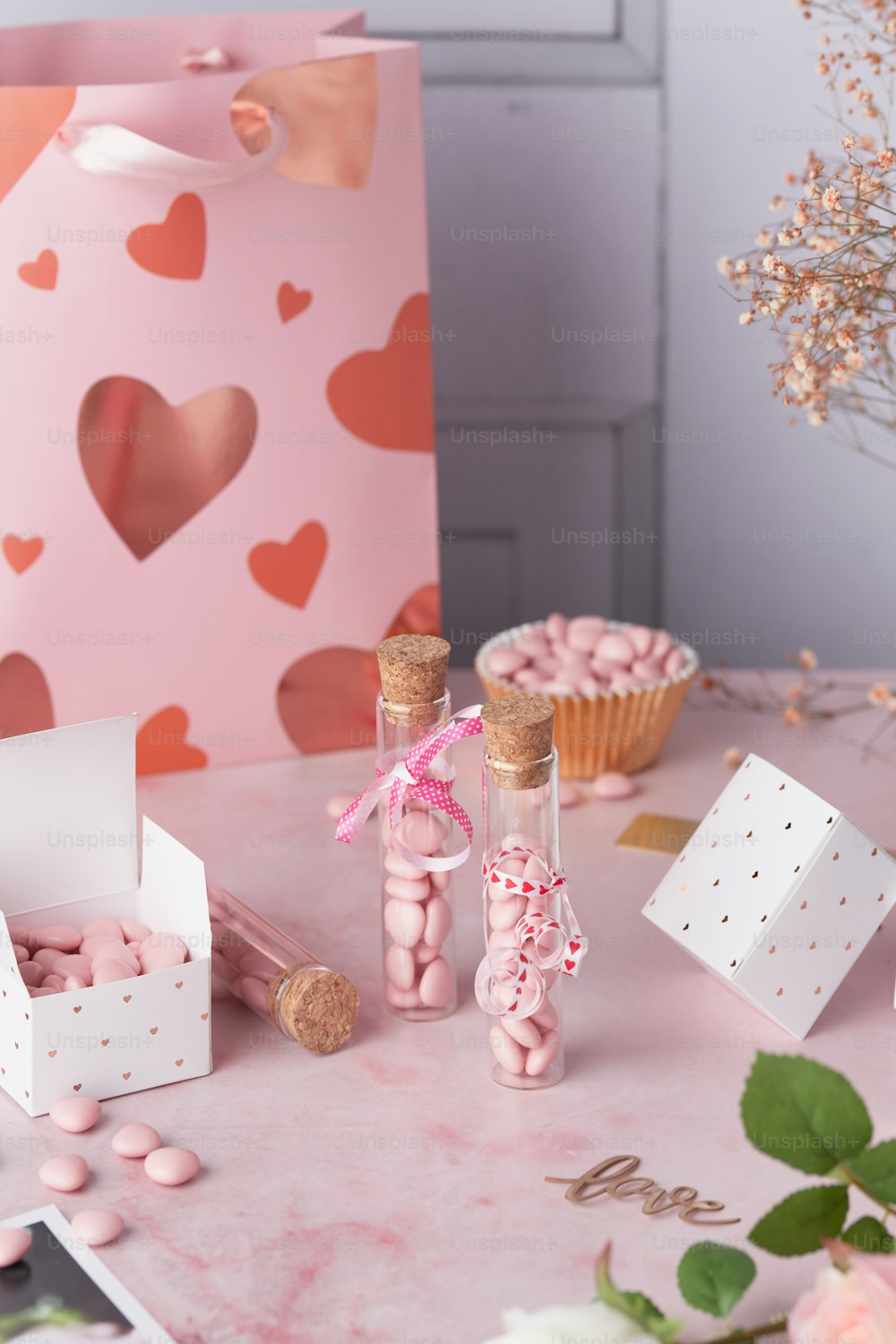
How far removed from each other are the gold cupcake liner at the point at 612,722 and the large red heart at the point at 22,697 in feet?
1.10

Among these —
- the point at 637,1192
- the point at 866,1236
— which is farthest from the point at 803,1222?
the point at 637,1192

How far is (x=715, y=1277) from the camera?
1.91ft

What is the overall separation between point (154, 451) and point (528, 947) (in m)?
0.50

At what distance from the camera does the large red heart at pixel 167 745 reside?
3.70 feet

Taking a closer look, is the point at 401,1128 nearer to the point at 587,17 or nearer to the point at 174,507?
the point at 174,507

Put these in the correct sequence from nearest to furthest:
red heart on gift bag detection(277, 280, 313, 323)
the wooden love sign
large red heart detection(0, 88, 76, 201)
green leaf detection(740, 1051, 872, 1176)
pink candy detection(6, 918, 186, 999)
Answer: green leaf detection(740, 1051, 872, 1176) → the wooden love sign → pink candy detection(6, 918, 186, 999) → large red heart detection(0, 88, 76, 201) → red heart on gift bag detection(277, 280, 313, 323)

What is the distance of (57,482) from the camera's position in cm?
104

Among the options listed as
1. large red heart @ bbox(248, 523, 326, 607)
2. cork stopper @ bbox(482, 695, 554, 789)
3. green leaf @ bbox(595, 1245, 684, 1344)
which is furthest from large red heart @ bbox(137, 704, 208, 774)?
green leaf @ bbox(595, 1245, 684, 1344)

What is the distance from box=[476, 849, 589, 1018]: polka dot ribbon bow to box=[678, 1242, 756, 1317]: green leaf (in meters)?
0.19

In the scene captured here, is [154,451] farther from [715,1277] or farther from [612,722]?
[715,1277]

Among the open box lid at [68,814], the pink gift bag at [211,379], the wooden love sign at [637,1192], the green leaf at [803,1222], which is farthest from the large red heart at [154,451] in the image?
the green leaf at [803,1222]

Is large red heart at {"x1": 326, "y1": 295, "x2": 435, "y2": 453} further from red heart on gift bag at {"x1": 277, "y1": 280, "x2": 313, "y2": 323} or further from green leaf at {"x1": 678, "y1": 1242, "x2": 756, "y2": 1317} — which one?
green leaf at {"x1": 678, "y1": 1242, "x2": 756, "y2": 1317}

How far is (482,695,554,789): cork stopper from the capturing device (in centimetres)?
74

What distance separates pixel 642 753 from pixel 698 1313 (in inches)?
22.7
